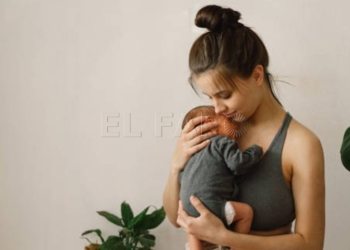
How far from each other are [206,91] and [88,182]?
3.07 feet

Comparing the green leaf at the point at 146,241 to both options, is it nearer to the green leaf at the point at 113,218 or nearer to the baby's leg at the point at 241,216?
the green leaf at the point at 113,218

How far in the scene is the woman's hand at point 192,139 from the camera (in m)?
1.16

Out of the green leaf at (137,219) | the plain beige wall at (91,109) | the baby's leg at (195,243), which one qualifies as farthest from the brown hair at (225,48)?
the green leaf at (137,219)

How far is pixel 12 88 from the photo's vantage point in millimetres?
1831

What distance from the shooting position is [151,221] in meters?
1.67

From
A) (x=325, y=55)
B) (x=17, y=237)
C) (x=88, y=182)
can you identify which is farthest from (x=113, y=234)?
(x=325, y=55)

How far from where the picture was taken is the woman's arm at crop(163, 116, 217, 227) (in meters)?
1.17

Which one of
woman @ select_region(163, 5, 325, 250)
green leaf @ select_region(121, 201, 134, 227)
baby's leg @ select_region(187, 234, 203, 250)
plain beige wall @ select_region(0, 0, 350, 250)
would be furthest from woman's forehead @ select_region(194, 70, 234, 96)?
green leaf @ select_region(121, 201, 134, 227)

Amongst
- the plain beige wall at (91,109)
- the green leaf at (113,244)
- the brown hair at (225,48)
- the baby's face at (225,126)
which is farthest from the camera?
the plain beige wall at (91,109)

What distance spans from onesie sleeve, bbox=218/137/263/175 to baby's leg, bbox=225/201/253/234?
8cm

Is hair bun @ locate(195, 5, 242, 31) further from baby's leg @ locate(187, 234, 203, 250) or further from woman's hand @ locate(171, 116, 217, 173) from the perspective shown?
baby's leg @ locate(187, 234, 203, 250)

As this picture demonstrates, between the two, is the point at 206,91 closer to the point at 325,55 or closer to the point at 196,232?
the point at 196,232

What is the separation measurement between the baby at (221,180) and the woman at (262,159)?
0.08 ft

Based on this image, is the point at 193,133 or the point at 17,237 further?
the point at 17,237
